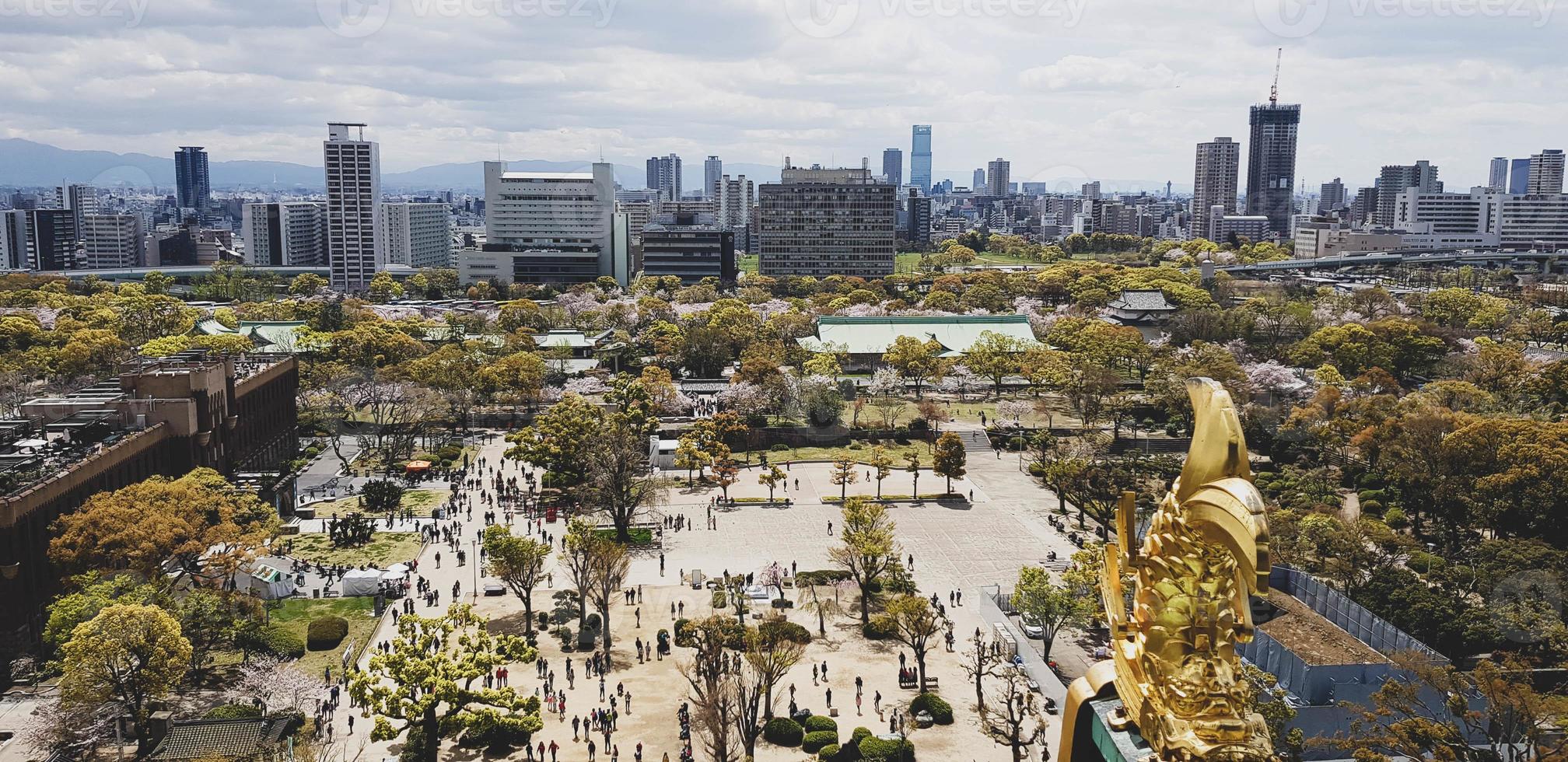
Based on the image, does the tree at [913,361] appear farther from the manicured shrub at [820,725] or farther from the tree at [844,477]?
the manicured shrub at [820,725]

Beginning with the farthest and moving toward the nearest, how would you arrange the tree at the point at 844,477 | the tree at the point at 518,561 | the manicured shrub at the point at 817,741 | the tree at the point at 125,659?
1. the tree at the point at 844,477
2. the tree at the point at 518,561
3. the manicured shrub at the point at 817,741
4. the tree at the point at 125,659

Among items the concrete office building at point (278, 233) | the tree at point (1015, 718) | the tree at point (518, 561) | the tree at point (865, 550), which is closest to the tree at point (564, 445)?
the tree at point (518, 561)

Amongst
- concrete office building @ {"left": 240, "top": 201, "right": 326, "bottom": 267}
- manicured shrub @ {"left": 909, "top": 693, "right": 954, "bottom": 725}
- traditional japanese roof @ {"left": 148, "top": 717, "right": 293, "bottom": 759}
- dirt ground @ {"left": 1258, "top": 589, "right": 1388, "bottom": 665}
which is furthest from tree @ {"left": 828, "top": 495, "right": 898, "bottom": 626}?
concrete office building @ {"left": 240, "top": 201, "right": 326, "bottom": 267}

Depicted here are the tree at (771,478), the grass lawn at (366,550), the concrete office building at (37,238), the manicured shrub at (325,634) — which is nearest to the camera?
the manicured shrub at (325,634)

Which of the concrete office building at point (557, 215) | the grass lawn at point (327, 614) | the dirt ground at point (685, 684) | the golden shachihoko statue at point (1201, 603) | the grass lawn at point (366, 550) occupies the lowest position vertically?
Result: the dirt ground at point (685, 684)

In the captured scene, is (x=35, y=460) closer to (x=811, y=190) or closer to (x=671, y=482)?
(x=671, y=482)
